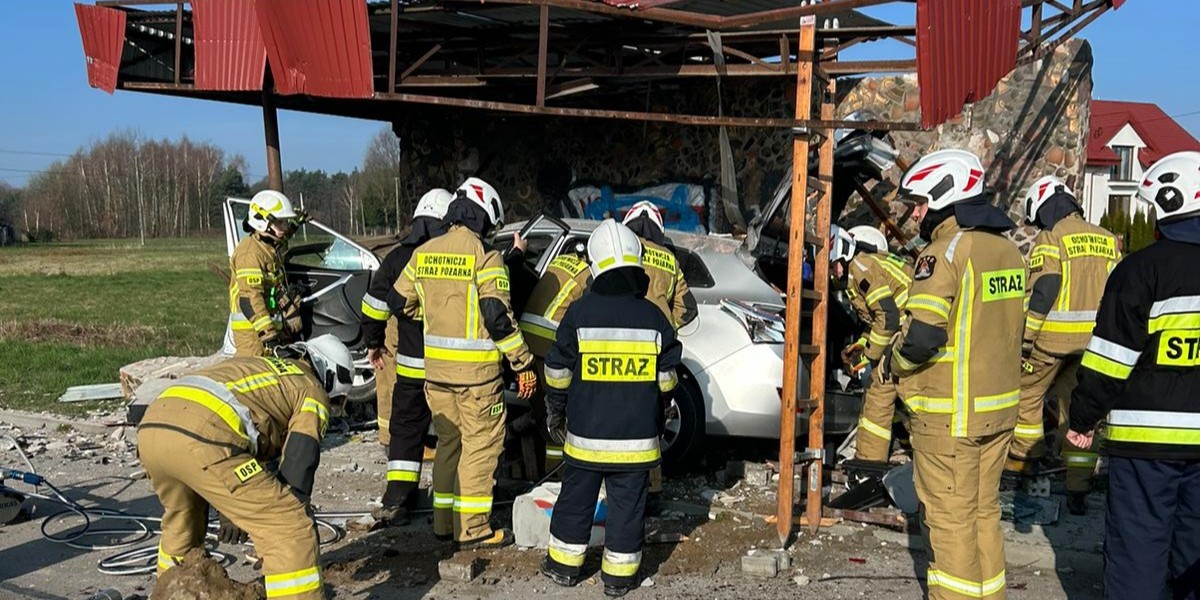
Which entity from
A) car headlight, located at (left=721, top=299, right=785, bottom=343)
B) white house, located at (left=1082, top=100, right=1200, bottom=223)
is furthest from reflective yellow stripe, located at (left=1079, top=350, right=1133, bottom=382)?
white house, located at (left=1082, top=100, right=1200, bottom=223)

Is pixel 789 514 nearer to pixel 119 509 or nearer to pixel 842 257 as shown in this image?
pixel 842 257

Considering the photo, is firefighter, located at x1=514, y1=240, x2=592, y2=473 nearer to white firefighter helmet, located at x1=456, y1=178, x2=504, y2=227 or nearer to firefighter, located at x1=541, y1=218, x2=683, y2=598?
white firefighter helmet, located at x1=456, y1=178, x2=504, y2=227

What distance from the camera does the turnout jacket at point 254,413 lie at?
12.3 ft

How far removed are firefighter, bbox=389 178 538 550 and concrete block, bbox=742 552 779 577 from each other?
1419 millimetres

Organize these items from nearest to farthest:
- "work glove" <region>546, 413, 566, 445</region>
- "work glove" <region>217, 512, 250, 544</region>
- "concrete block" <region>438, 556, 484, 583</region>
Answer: "concrete block" <region>438, 556, 484, 583</region> → "work glove" <region>546, 413, 566, 445</region> → "work glove" <region>217, 512, 250, 544</region>

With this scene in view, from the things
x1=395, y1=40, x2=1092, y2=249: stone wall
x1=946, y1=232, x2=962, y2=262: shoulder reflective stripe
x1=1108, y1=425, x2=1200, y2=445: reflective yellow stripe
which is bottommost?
x1=1108, y1=425, x2=1200, y2=445: reflective yellow stripe

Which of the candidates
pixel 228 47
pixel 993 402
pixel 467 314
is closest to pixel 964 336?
pixel 993 402

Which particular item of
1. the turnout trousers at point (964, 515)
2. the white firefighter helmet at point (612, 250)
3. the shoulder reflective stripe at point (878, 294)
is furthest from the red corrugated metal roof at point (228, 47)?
the turnout trousers at point (964, 515)

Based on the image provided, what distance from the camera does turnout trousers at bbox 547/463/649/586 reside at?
4934 mm

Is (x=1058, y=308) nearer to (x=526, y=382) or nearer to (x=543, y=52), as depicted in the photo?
(x=526, y=382)

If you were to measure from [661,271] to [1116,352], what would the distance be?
2863 mm

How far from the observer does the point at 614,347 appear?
16.1 ft

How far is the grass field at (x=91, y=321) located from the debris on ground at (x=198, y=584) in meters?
6.62

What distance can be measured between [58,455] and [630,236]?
567 cm
